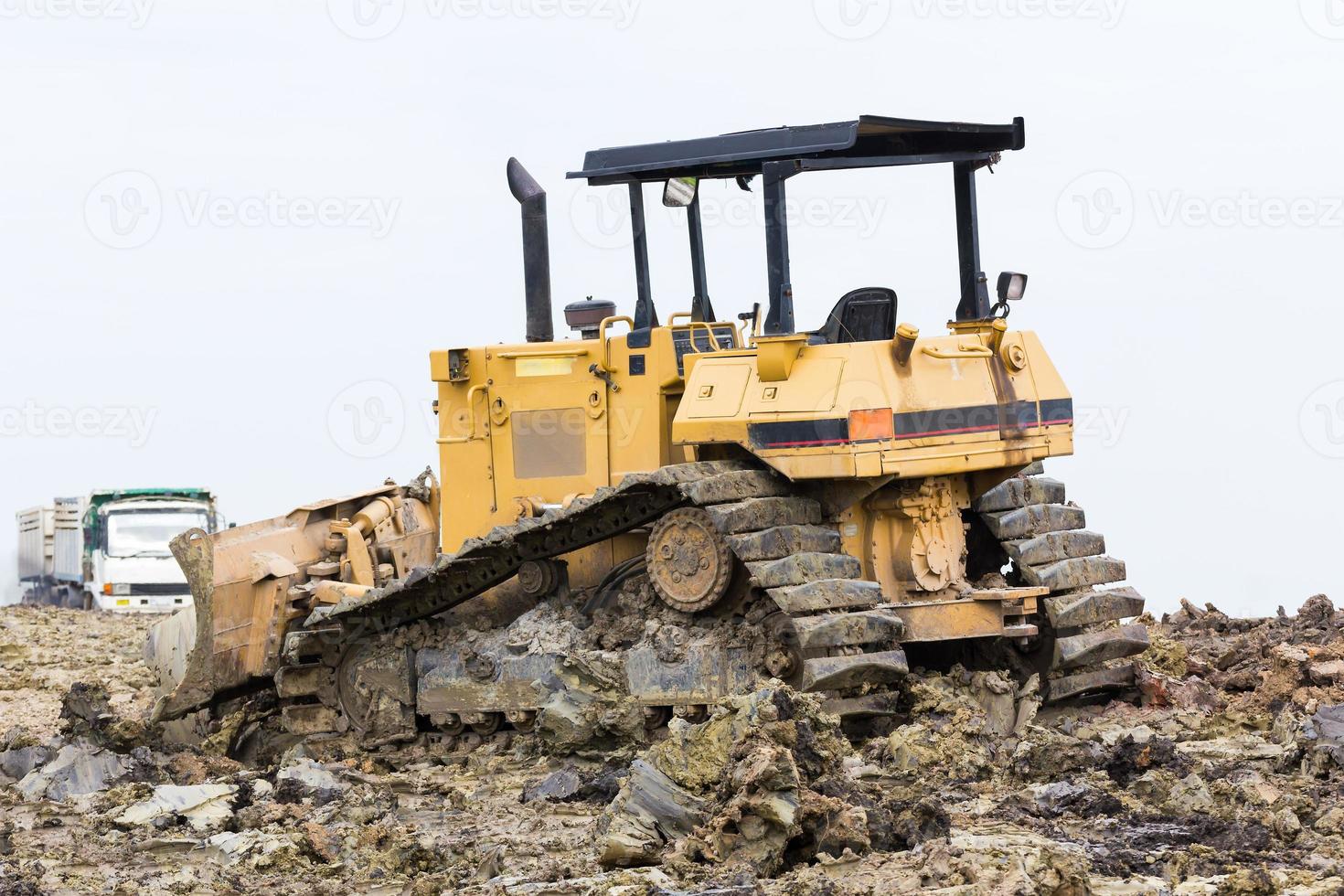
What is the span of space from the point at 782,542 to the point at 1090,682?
2339 mm

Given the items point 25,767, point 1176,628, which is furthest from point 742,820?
point 1176,628

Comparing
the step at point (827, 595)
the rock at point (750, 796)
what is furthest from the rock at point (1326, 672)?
the rock at point (750, 796)

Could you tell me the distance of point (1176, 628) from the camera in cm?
1487

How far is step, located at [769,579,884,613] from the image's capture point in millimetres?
10102

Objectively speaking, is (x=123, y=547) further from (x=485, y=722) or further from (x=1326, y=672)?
(x=1326, y=672)

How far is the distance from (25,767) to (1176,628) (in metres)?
8.49

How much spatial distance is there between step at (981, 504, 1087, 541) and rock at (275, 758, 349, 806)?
4099mm

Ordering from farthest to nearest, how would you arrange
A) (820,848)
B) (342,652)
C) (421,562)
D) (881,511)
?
(421,562)
(342,652)
(881,511)
(820,848)

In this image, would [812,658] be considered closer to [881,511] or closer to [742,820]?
[881,511]

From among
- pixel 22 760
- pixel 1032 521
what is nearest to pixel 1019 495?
pixel 1032 521

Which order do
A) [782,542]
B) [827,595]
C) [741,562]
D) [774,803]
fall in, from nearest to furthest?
[774,803] → [827,595] → [782,542] → [741,562]

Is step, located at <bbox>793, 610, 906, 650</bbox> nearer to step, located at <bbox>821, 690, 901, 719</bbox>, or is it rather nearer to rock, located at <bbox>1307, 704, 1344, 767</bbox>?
step, located at <bbox>821, 690, 901, 719</bbox>

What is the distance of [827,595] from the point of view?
10219mm

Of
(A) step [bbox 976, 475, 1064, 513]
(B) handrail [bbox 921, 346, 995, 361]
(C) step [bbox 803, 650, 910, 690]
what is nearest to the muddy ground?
(C) step [bbox 803, 650, 910, 690]
